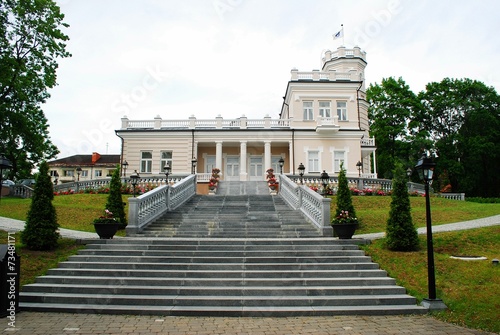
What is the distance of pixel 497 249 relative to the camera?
11562mm

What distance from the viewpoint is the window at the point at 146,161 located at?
32.9 m

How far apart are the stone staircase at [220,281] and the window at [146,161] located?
68.5 ft

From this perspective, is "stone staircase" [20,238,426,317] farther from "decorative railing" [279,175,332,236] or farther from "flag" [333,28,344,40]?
"flag" [333,28,344,40]

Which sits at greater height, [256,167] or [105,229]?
[256,167]

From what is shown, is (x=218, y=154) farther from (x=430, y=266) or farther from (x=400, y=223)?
(x=430, y=266)

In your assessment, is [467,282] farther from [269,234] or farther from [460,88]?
[460,88]

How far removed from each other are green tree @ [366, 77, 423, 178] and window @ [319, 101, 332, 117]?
11.1 meters

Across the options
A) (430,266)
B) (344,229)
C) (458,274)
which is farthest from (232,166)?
(430,266)

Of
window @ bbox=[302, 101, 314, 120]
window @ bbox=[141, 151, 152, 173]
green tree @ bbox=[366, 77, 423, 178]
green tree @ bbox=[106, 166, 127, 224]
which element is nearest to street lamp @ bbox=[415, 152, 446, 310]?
green tree @ bbox=[106, 166, 127, 224]

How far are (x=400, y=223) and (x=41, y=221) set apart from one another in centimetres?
1112

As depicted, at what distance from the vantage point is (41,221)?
11102 millimetres

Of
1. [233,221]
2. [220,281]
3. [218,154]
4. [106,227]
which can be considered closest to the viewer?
[220,281]

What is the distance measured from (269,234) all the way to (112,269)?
19.5ft

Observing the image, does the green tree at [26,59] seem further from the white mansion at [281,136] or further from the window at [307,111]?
the window at [307,111]
